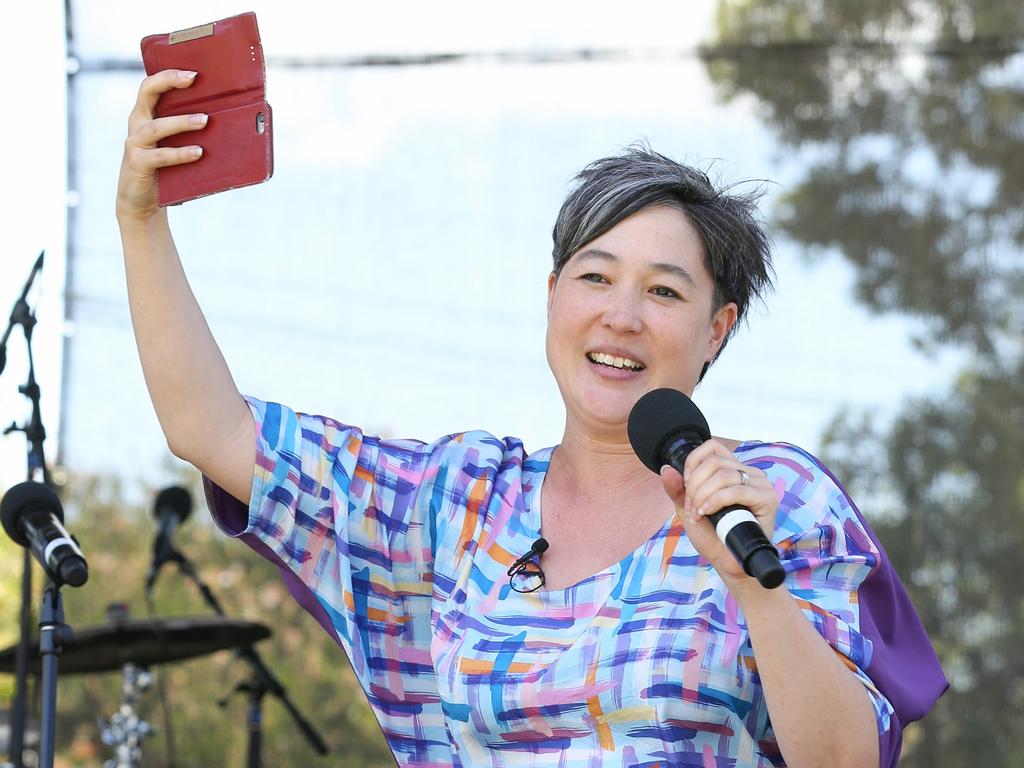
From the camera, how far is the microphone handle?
1.14 meters

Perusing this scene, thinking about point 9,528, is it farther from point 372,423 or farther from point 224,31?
point 372,423

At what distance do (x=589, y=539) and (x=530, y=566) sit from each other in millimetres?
98

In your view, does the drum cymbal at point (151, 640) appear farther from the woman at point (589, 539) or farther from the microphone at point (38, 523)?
the woman at point (589, 539)

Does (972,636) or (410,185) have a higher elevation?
(410,185)

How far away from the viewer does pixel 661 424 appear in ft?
4.66

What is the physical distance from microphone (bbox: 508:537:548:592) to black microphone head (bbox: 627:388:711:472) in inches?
13.4

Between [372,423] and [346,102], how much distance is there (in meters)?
1.02

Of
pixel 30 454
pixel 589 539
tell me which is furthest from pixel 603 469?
pixel 30 454

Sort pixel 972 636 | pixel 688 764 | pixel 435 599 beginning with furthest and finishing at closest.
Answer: pixel 972 636, pixel 435 599, pixel 688 764

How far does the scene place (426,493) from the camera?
1.88 m

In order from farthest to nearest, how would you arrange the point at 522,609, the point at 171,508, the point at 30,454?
the point at 171,508 → the point at 30,454 → the point at 522,609

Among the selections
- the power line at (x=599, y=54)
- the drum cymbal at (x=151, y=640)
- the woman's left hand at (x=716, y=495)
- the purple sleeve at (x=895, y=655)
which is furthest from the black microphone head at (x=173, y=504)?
the woman's left hand at (x=716, y=495)

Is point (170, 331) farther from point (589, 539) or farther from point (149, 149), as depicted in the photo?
point (589, 539)

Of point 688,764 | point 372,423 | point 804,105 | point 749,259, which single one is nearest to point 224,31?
point 749,259
